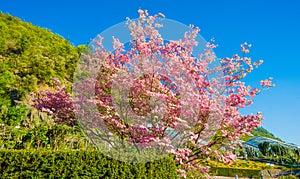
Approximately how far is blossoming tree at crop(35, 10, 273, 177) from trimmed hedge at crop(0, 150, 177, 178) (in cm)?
41

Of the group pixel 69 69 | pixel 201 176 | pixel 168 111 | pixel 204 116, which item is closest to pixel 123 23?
pixel 168 111

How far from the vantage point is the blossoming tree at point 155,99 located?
4.60m

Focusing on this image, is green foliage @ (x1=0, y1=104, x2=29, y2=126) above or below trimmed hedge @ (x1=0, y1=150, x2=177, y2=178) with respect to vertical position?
above

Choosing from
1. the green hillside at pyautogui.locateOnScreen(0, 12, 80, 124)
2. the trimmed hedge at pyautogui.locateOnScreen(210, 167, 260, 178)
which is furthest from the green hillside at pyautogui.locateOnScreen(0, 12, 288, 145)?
the trimmed hedge at pyautogui.locateOnScreen(210, 167, 260, 178)

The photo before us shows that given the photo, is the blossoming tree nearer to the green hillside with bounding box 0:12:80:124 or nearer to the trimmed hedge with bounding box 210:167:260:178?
the trimmed hedge with bounding box 210:167:260:178

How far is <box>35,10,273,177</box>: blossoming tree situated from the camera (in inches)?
181

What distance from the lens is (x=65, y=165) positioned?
13.9 feet

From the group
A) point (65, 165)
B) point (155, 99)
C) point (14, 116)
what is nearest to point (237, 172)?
point (155, 99)

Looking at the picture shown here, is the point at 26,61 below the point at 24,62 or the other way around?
the other way around

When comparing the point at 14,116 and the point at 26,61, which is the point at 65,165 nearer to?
the point at 14,116

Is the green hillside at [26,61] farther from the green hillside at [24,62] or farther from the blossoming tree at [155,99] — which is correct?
the blossoming tree at [155,99]

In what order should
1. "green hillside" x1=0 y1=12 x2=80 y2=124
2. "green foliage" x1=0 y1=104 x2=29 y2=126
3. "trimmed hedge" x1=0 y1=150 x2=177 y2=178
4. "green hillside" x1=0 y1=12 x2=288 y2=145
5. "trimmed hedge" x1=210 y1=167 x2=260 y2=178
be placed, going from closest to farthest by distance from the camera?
"trimmed hedge" x1=0 y1=150 x2=177 y2=178 < "green foliage" x1=0 y1=104 x2=29 y2=126 < "trimmed hedge" x1=210 y1=167 x2=260 y2=178 < "green hillside" x1=0 y1=12 x2=288 y2=145 < "green hillside" x1=0 y1=12 x2=80 y2=124

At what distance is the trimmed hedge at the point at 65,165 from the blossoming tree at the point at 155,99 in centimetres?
41

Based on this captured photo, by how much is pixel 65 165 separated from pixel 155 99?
2065mm
